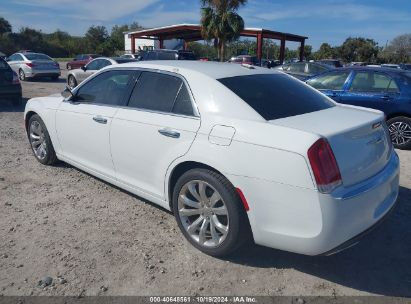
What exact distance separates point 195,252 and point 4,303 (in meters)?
1.52

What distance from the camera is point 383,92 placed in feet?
23.7

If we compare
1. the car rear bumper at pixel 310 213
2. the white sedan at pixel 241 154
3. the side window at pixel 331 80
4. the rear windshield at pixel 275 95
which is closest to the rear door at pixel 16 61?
the side window at pixel 331 80

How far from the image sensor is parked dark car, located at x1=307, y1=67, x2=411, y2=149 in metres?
7.04

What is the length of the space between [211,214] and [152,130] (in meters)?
0.98

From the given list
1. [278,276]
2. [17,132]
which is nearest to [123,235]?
[278,276]

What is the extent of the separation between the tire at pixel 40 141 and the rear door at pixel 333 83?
5.52 m

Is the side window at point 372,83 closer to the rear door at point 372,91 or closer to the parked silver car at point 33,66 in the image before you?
the rear door at point 372,91

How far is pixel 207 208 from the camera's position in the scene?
10.6 ft

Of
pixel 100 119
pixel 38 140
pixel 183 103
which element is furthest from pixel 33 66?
pixel 183 103

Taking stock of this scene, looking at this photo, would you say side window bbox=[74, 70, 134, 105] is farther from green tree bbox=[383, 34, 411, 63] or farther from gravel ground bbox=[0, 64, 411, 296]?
green tree bbox=[383, 34, 411, 63]

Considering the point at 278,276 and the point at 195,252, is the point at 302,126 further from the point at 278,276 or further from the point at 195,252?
the point at 195,252

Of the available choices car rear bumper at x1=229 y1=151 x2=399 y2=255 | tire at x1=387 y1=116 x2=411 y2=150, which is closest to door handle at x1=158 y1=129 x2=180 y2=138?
car rear bumper at x1=229 y1=151 x2=399 y2=255

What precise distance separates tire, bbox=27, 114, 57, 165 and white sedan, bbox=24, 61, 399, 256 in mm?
1081

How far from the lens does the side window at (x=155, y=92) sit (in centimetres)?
361
